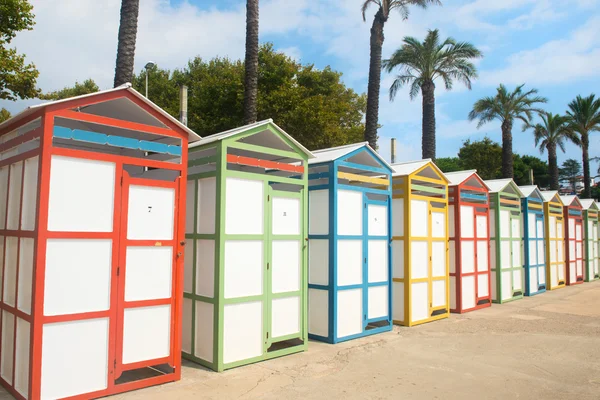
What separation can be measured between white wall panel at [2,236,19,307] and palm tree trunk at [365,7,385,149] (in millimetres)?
11796

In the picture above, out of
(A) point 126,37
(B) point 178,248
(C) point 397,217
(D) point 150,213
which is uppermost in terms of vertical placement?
(A) point 126,37

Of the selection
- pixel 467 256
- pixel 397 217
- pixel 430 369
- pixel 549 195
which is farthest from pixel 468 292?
pixel 549 195

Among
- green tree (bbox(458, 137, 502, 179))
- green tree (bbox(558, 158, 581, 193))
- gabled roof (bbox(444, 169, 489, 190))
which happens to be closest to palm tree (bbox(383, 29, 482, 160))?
gabled roof (bbox(444, 169, 489, 190))

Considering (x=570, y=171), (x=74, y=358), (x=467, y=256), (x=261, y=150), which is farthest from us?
(x=570, y=171)

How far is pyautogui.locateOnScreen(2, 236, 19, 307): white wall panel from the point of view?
544 centimetres

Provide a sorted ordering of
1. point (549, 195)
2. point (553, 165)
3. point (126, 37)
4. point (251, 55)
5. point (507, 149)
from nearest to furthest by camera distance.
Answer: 1. point (126, 37)
2. point (251, 55)
3. point (549, 195)
4. point (507, 149)
5. point (553, 165)

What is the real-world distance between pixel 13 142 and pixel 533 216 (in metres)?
14.4

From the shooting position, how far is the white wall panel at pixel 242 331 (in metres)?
6.41

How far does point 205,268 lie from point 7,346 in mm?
2439

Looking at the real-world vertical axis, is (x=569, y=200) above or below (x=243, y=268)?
above

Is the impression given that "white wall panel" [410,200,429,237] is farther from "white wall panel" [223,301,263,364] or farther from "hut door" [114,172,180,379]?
"hut door" [114,172,180,379]

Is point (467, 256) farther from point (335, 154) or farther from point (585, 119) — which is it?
point (585, 119)

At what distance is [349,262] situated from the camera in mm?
8406

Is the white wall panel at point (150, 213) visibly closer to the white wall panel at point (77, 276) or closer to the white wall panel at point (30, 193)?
the white wall panel at point (77, 276)
